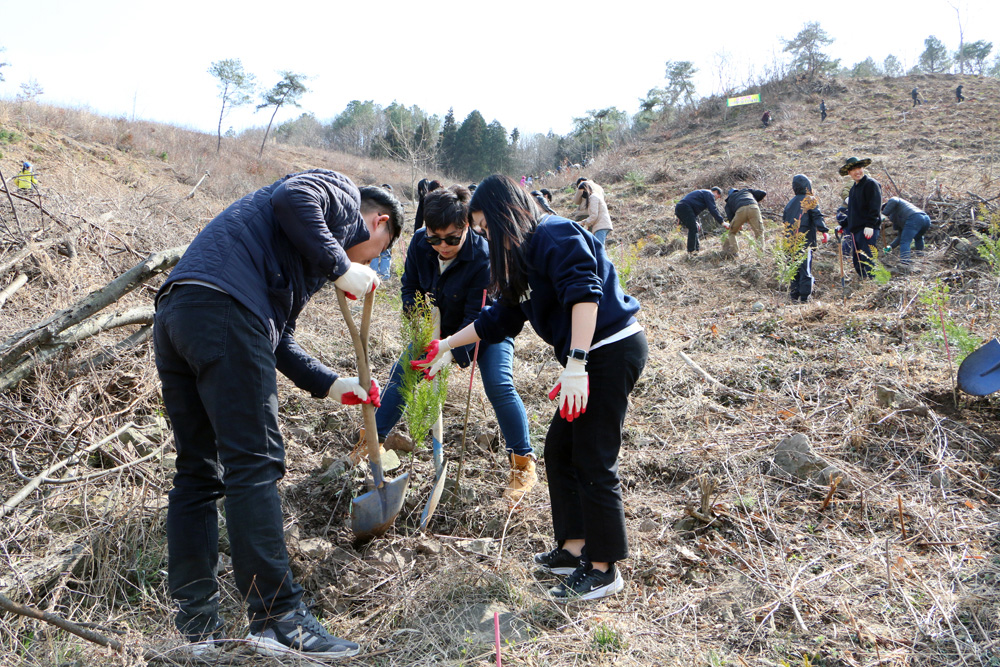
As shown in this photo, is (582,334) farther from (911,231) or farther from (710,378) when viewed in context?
(911,231)

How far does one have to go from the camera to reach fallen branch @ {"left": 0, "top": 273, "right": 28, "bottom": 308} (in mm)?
3797

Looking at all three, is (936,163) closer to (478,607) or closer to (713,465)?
(713,465)

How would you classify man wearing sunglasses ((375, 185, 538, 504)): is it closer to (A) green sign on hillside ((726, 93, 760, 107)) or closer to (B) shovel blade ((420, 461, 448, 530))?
(B) shovel blade ((420, 461, 448, 530))

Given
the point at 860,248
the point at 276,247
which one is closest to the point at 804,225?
the point at 860,248

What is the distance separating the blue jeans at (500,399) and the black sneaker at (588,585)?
92cm

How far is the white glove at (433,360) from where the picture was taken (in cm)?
280

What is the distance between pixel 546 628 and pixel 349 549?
100 centimetres

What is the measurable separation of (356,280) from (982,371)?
11.8ft

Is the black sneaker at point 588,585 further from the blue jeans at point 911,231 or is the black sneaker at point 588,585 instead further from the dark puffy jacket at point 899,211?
the dark puffy jacket at point 899,211

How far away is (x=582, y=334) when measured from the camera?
2109mm

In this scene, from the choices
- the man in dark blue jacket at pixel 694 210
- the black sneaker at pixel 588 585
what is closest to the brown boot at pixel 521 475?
the black sneaker at pixel 588 585

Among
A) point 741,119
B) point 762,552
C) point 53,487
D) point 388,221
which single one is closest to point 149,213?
point 53,487

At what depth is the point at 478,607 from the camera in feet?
7.56

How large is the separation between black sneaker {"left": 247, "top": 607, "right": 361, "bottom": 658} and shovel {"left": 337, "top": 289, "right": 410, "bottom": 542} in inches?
26.8
